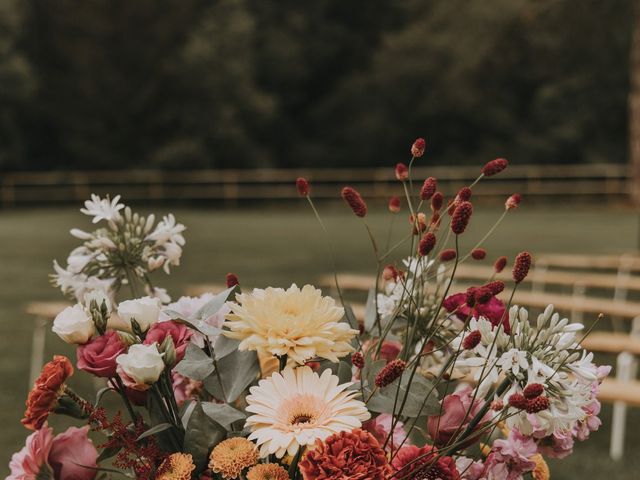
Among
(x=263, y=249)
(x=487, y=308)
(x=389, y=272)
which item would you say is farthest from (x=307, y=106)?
(x=487, y=308)

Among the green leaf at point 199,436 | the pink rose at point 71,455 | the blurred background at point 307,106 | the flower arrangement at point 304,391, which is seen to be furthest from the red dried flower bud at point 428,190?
the blurred background at point 307,106

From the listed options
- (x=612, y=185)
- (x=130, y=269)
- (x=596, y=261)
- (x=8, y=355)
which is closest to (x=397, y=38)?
(x=612, y=185)

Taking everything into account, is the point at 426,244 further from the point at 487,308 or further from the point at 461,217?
the point at 487,308

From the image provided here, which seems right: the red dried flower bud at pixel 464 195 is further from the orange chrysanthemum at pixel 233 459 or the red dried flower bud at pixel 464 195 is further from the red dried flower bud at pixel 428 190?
the orange chrysanthemum at pixel 233 459

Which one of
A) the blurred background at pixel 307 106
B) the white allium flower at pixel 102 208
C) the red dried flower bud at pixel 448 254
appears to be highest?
the blurred background at pixel 307 106

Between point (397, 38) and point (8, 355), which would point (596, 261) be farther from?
point (397, 38)

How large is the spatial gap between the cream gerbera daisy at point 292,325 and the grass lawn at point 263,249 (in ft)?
11.2

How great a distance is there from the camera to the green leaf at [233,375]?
105 cm

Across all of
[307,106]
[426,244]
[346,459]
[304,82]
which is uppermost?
[304,82]

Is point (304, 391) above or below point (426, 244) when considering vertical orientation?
below

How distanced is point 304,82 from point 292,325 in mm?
31496

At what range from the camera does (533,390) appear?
2.84 ft

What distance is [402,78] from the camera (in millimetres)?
30219

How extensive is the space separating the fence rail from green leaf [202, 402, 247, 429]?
23047 mm
